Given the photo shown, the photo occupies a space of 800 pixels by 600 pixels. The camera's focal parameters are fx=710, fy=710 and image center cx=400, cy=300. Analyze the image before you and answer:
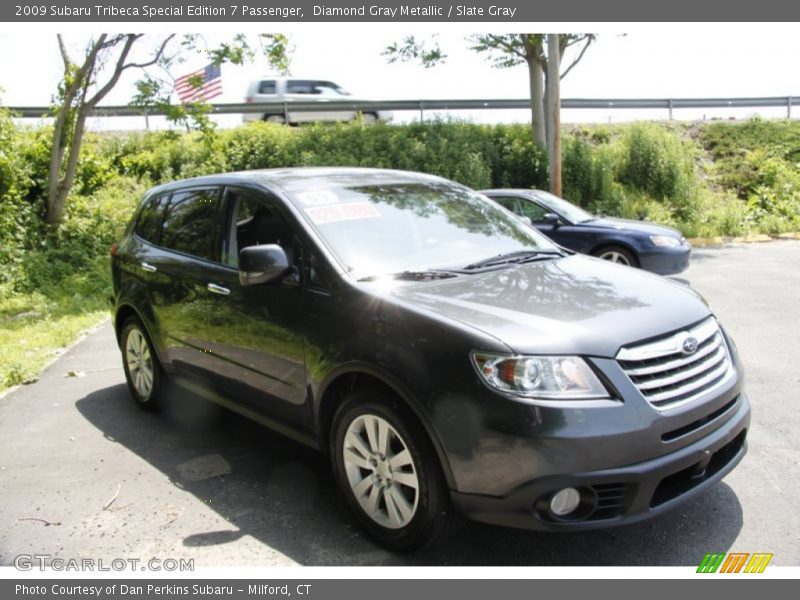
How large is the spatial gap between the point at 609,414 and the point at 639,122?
19.3 m

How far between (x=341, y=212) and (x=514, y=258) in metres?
1.02

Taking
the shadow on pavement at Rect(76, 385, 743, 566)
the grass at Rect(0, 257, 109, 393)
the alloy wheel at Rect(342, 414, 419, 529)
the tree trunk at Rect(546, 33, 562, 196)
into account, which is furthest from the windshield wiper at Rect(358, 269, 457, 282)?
the tree trunk at Rect(546, 33, 562, 196)

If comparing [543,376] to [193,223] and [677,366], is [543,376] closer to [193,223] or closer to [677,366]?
[677,366]

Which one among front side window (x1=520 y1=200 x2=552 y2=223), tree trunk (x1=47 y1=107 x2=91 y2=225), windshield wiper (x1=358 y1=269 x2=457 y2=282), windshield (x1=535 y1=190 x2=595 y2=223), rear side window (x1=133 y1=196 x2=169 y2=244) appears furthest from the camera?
tree trunk (x1=47 y1=107 x2=91 y2=225)

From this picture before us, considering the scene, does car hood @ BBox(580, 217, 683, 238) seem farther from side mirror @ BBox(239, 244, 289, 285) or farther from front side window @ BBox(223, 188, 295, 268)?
side mirror @ BBox(239, 244, 289, 285)

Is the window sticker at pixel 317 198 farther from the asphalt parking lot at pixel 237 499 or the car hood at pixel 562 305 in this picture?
the asphalt parking lot at pixel 237 499

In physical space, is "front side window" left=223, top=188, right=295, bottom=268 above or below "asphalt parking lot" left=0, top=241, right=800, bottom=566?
above

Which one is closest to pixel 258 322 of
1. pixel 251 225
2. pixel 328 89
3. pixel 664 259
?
pixel 251 225

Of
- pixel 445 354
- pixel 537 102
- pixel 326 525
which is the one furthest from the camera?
pixel 537 102

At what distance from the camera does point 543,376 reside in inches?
112

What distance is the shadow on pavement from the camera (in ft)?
10.7

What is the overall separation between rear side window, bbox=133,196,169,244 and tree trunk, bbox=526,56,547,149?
14.2 m

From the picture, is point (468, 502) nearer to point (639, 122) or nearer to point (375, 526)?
point (375, 526)

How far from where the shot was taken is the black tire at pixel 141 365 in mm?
5379
